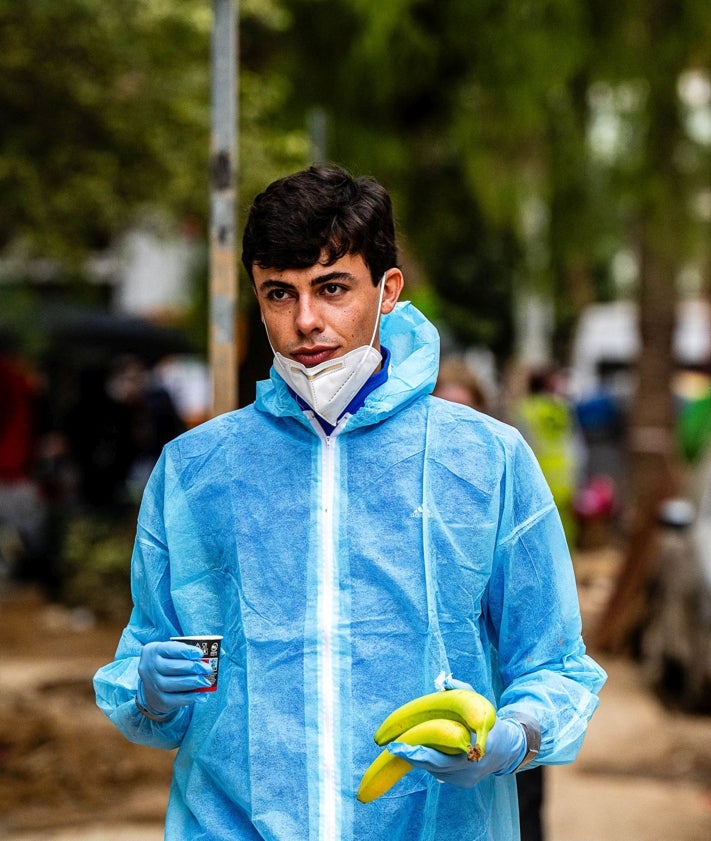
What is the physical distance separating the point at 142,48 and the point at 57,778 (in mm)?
4073

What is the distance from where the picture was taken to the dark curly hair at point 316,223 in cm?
254

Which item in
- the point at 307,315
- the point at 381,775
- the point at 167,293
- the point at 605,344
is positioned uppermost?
the point at 307,315

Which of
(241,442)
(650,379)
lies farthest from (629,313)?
(241,442)

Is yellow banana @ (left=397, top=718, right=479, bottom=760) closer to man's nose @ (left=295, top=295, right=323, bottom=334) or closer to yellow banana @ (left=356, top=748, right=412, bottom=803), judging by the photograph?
yellow banana @ (left=356, top=748, right=412, bottom=803)

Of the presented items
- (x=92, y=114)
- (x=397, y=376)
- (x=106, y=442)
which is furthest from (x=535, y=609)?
(x=106, y=442)

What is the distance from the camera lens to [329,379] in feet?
8.42

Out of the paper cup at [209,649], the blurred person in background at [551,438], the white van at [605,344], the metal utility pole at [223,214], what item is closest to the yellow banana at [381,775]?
the paper cup at [209,649]

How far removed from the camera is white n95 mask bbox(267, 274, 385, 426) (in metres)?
2.56

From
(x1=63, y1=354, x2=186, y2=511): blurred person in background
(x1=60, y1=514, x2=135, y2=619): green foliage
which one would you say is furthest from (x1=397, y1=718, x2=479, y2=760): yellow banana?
(x1=63, y1=354, x2=186, y2=511): blurred person in background

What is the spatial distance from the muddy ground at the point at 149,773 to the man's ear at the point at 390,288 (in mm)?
3783

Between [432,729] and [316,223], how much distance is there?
2.89ft

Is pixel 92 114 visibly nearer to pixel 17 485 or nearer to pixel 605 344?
pixel 17 485

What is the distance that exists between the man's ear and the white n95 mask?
0.39 ft

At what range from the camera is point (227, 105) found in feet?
14.6
